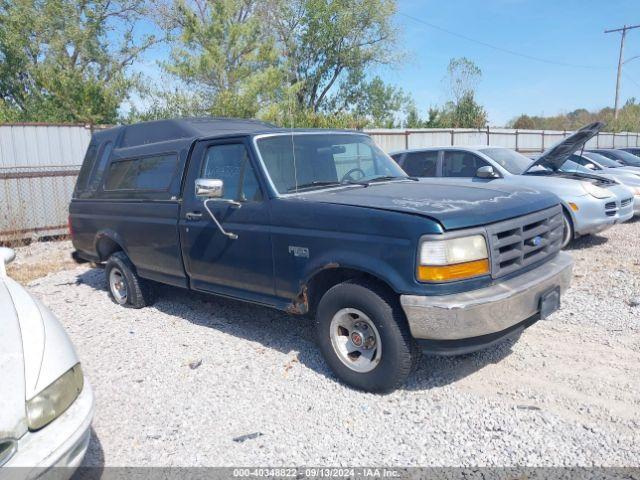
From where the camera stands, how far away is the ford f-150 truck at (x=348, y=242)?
127 inches

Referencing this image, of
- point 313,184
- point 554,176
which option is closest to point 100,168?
point 313,184

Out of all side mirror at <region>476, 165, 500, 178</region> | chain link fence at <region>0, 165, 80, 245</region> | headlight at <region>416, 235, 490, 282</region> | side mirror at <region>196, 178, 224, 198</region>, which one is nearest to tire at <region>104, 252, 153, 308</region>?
side mirror at <region>196, 178, 224, 198</region>

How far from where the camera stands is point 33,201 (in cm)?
1021

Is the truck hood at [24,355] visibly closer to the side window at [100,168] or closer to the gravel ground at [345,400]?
the gravel ground at [345,400]

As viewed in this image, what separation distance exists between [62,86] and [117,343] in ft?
40.2

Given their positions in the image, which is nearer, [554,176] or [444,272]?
[444,272]

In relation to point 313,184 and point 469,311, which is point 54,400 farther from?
point 313,184

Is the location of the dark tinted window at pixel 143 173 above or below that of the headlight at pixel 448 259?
above

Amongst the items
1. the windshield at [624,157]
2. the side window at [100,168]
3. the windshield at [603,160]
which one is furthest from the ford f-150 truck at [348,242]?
the windshield at [624,157]

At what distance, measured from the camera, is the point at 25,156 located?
10.6 meters

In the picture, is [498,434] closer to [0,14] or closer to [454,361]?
[454,361]

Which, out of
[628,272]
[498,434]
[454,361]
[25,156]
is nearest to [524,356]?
[454,361]

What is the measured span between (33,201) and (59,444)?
365 inches

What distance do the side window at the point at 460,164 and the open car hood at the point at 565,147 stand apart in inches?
32.5
